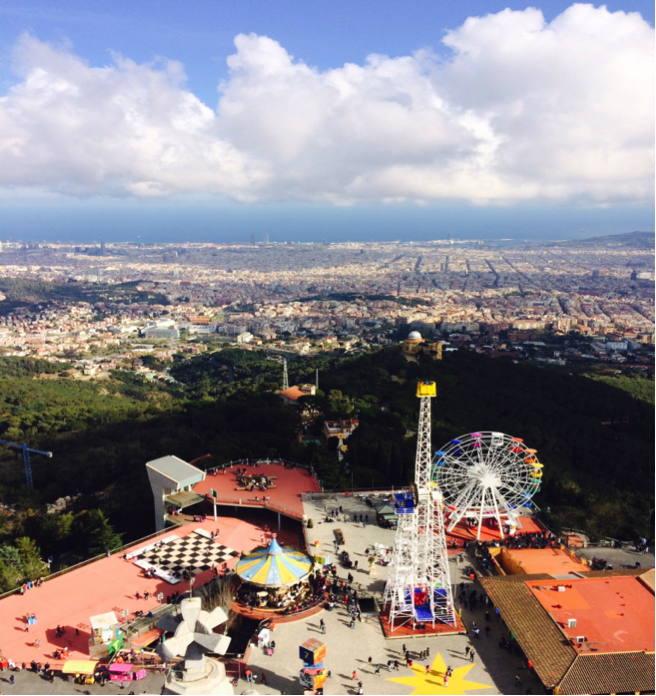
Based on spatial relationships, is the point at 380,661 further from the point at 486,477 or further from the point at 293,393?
the point at 293,393

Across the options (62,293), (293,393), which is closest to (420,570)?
(293,393)

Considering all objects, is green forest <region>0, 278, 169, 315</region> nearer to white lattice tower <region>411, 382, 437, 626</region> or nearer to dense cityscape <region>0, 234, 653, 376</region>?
dense cityscape <region>0, 234, 653, 376</region>

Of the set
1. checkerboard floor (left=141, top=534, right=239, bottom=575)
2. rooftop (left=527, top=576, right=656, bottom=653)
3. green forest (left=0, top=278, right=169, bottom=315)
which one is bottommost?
rooftop (left=527, top=576, right=656, bottom=653)

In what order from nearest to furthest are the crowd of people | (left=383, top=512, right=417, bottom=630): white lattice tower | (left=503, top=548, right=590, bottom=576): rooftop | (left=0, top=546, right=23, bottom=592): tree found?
1. (left=383, top=512, right=417, bottom=630): white lattice tower
2. the crowd of people
3. (left=0, top=546, right=23, bottom=592): tree
4. (left=503, top=548, right=590, bottom=576): rooftop

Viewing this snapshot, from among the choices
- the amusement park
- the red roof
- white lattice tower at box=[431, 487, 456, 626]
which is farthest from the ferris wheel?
the red roof

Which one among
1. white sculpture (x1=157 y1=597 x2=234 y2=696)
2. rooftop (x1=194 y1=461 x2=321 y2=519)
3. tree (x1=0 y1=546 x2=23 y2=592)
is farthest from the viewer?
rooftop (x1=194 y1=461 x2=321 y2=519)

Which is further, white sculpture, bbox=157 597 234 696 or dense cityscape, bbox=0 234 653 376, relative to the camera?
dense cityscape, bbox=0 234 653 376
